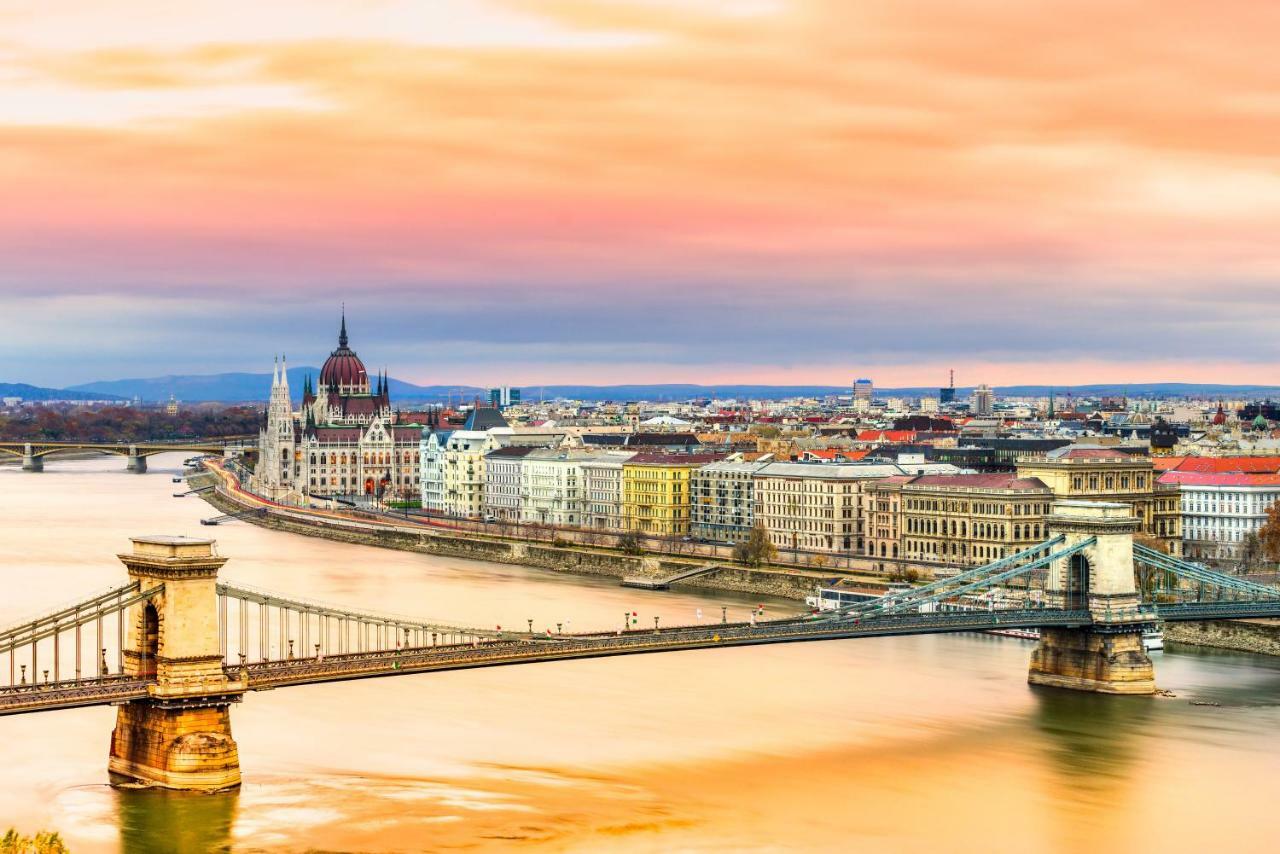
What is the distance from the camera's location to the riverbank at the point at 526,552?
57438 mm

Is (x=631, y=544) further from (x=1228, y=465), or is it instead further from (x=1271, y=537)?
(x=1271, y=537)

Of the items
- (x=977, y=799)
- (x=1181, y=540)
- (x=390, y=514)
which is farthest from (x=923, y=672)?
(x=390, y=514)

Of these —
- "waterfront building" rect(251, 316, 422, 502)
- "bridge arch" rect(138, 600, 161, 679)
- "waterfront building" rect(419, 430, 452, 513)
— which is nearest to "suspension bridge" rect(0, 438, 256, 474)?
"waterfront building" rect(251, 316, 422, 502)

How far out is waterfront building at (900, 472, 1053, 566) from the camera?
57000 millimetres

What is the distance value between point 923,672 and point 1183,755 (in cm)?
830

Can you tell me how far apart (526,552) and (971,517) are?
57.2ft

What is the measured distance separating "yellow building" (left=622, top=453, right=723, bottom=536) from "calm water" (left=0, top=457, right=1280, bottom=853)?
95.5 feet

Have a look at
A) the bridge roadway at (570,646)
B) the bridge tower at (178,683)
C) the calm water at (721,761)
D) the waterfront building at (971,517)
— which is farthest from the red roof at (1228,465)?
the bridge tower at (178,683)

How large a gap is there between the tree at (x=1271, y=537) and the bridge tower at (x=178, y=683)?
3552 cm

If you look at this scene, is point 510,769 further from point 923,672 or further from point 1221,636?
point 1221,636

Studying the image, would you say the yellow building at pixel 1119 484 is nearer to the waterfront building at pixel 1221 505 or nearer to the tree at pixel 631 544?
the waterfront building at pixel 1221 505

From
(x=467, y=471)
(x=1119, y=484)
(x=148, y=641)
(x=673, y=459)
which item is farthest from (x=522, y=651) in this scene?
(x=467, y=471)

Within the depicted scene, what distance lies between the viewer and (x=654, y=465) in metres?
75.9

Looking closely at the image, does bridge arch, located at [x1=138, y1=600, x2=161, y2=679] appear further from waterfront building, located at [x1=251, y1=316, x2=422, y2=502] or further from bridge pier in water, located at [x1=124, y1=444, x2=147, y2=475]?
bridge pier in water, located at [x1=124, y1=444, x2=147, y2=475]
